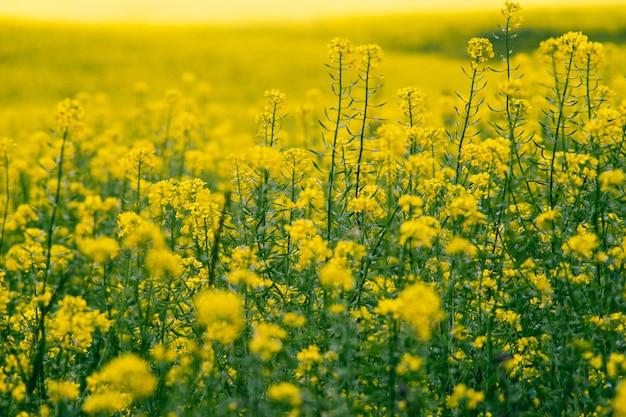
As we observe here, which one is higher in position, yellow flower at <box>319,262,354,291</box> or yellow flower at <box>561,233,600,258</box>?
yellow flower at <box>561,233,600,258</box>

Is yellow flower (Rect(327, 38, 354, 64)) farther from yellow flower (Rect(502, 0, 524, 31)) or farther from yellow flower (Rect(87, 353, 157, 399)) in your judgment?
yellow flower (Rect(87, 353, 157, 399))

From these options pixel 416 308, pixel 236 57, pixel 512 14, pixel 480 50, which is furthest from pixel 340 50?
pixel 236 57

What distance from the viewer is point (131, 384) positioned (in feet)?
8.39

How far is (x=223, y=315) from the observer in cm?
286

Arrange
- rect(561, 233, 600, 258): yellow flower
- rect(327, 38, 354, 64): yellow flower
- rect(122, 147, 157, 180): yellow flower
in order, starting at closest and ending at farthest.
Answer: rect(561, 233, 600, 258): yellow flower → rect(327, 38, 354, 64): yellow flower → rect(122, 147, 157, 180): yellow flower

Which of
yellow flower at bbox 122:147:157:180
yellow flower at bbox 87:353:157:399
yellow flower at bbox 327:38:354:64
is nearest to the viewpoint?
yellow flower at bbox 87:353:157:399

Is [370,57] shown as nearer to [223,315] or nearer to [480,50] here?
[480,50]

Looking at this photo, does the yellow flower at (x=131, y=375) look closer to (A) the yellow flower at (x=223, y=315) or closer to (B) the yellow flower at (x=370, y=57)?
(A) the yellow flower at (x=223, y=315)

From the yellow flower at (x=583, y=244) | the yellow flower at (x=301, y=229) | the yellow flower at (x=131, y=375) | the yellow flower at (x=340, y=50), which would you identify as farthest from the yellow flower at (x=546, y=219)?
the yellow flower at (x=131, y=375)

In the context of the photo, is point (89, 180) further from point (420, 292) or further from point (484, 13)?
point (484, 13)

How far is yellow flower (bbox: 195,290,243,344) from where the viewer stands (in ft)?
9.26

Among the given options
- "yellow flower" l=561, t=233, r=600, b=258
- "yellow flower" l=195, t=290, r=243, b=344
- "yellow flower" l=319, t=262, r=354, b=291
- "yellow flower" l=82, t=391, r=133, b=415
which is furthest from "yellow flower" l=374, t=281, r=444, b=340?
"yellow flower" l=82, t=391, r=133, b=415

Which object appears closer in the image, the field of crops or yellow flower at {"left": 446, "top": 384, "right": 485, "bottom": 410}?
yellow flower at {"left": 446, "top": 384, "right": 485, "bottom": 410}

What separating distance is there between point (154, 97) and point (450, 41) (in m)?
15.5
